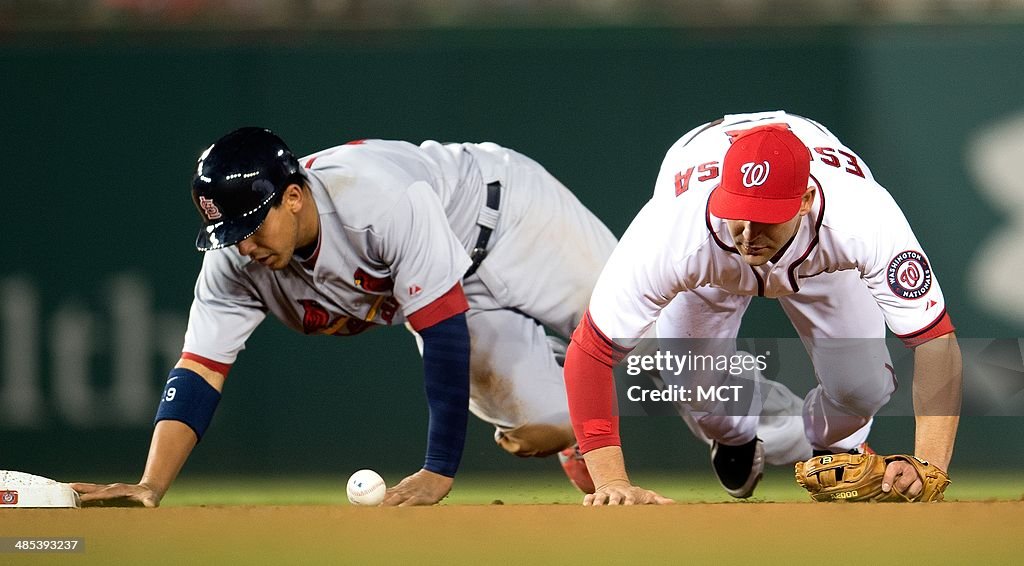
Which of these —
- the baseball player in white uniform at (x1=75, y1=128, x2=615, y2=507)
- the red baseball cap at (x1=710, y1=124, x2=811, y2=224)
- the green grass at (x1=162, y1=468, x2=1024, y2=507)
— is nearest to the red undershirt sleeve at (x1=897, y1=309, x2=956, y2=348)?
the red baseball cap at (x1=710, y1=124, x2=811, y2=224)

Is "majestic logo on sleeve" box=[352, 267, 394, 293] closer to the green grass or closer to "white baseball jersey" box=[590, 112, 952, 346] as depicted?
"white baseball jersey" box=[590, 112, 952, 346]

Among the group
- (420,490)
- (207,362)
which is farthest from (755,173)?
(207,362)

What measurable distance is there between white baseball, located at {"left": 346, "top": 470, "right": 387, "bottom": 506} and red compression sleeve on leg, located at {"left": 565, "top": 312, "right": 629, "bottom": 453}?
22.1 inches

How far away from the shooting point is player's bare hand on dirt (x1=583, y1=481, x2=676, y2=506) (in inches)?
105

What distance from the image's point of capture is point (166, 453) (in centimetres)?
322

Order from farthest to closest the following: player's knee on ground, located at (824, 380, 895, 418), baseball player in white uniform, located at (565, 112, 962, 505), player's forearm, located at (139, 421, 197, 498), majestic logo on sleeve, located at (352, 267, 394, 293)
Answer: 1. player's knee on ground, located at (824, 380, 895, 418)
2. majestic logo on sleeve, located at (352, 267, 394, 293)
3. player's forearm, located at (139, 421, 197, 498)
4. baseball player in white uniform, located at (565, 112, 962, 505)

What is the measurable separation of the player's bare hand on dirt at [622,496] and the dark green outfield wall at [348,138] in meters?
2.24

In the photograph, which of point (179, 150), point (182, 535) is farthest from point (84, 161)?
point (182, 535)

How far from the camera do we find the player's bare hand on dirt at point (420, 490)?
121 inches

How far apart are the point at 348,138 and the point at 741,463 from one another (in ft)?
7.18

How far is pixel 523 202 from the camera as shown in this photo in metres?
3.82

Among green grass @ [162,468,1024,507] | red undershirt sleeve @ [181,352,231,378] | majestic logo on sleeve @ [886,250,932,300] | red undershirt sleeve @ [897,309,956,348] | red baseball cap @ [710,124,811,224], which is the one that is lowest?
green grass @ [162,468,1024,507]

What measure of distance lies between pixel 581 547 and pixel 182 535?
743mm

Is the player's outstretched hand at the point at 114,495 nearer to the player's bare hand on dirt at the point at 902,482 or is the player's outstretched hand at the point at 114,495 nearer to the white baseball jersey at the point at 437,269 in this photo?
the white baseball jersey at the point at 437,269
